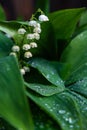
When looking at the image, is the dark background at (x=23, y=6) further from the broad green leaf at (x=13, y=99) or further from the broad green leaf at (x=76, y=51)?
the broad green leaf at (x=13, y=99)

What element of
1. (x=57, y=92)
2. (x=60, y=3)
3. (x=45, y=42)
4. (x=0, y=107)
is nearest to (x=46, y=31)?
(x=45, y=42)

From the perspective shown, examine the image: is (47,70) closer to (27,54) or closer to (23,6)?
(27,54)

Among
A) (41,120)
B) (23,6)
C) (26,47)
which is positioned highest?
(23,6)

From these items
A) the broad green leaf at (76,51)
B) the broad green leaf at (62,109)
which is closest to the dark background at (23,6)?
the broad green leaf at (76,51)

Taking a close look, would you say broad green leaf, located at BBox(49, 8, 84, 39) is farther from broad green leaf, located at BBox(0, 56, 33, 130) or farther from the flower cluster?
broad green leaf, located at BBox(0, 56, 33, 130)

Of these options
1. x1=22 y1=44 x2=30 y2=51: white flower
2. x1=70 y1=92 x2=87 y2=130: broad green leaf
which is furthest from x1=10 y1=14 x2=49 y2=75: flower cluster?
x1=70 y1=92 x2=87 y2=130: broad green leaf

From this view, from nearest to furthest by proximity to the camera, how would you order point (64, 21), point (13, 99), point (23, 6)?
1. point (13, 99)
2. point (64, 21)
3. point (23, 6)

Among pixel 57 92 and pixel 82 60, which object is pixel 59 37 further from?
pixel 57 92

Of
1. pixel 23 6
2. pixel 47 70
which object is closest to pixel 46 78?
pixel 47 70
